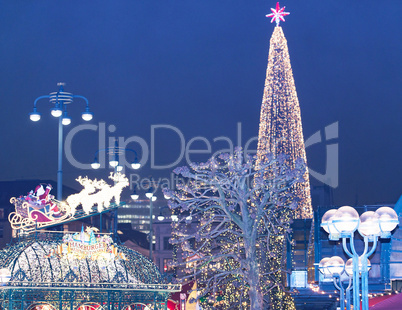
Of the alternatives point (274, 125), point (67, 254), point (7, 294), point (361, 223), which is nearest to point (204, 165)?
point (67, 254)

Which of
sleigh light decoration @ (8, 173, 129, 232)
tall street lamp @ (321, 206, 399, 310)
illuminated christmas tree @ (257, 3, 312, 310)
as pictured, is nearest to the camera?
tall street lamp @ (321, 206, 399, 310)

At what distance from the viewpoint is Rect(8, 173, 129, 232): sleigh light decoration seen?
2917 cm

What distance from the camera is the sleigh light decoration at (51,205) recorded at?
2917 cm

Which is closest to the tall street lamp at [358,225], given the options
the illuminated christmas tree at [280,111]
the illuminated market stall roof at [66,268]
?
the illuminated market stall roof at [66,268]

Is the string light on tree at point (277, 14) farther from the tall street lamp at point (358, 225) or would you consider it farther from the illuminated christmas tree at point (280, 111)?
the tall street lamp at point (358, 225)

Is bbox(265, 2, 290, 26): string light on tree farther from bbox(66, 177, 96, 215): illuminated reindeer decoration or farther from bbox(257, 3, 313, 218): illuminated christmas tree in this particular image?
bbox(66, 177, 96, 215): illuminated reindeer decoration

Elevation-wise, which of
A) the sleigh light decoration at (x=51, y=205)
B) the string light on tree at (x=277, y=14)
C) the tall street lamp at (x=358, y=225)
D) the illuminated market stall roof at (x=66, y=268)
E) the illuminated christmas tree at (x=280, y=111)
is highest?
the string light on tree at (x=277, y=14)

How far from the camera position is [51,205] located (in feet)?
97.1

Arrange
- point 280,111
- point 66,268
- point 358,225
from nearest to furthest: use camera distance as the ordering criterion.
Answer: point 358,225 < point 66,268 < point 280,111

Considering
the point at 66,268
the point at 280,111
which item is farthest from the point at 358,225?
the point at 280,111

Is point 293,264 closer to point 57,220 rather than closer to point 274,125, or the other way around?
point 274,125

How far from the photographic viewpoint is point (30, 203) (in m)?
29.1

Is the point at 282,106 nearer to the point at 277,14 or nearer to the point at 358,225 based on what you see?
the point at 277,14

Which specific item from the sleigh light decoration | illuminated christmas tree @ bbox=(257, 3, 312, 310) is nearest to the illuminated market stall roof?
the sleigh light decoration
